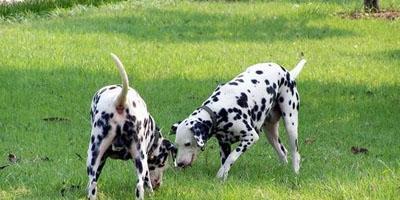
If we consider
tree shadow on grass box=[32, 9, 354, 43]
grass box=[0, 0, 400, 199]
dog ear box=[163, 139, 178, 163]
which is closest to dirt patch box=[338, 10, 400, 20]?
grass box=[0, 0, 400, 199]

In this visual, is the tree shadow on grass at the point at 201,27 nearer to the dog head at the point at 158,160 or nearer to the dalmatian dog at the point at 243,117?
the dalmatian dog at the point at 243,117

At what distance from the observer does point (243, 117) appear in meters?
8.51

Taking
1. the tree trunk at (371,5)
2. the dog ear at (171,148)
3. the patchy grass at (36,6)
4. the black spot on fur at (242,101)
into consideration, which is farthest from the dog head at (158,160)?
the tree trunk at (371,5)

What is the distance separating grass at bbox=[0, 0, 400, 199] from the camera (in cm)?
758

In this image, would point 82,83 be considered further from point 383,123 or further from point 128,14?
point 128,14

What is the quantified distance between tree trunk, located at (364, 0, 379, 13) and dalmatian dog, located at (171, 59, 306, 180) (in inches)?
483

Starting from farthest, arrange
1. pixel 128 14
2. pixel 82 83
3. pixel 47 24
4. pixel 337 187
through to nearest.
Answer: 1. pixel 128 14
2. pixel 47 24
3. pixel 82 83
4. pixel 337 187

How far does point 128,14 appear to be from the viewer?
20.5 meters

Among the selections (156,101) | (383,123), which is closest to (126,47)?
(156,101)

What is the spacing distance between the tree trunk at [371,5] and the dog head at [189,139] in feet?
45.5

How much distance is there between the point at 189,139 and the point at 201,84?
17.2 feet

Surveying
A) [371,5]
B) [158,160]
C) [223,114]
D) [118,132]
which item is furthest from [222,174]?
[371,5]

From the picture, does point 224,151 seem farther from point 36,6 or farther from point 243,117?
point 36,6

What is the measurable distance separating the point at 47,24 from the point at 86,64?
15.2 ft
